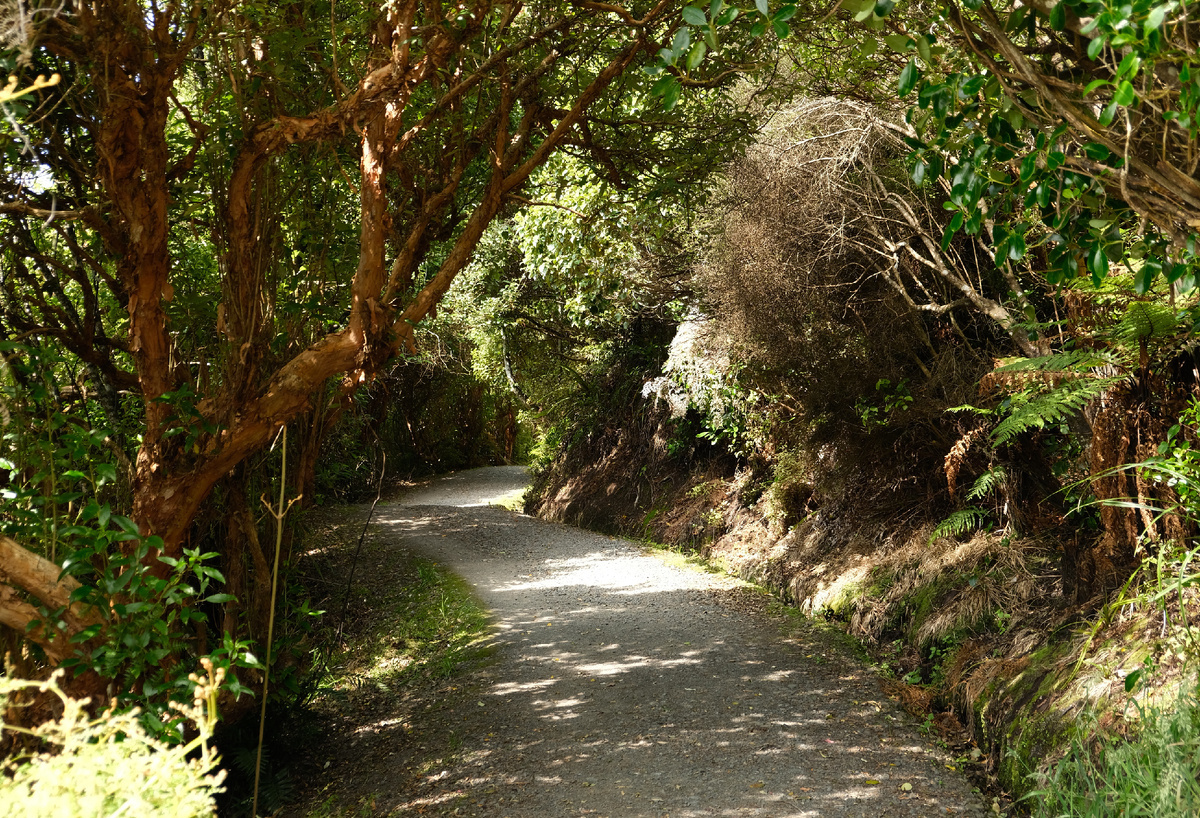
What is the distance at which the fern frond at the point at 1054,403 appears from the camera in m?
4.70

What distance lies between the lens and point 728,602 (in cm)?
830

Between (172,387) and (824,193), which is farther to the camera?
(824,193)

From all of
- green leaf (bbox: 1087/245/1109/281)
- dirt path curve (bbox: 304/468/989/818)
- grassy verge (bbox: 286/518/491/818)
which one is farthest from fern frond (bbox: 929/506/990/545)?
grassy verge (bbox: 286/518/491/818)

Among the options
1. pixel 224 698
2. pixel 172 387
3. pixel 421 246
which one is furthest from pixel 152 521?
pixel 421 246

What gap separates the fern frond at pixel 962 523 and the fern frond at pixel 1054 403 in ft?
4.22

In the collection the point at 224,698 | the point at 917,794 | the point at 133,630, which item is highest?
the point at 133,630

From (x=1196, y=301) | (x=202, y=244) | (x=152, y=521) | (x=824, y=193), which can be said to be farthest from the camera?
(x=824, y=193)

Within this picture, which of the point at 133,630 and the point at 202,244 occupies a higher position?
the point at 202,244

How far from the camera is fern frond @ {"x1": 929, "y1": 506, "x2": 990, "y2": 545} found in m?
6.24

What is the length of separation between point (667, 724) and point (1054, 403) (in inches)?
123

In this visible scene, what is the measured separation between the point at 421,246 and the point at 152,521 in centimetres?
238

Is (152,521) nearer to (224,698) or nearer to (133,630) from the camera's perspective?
(133,630)

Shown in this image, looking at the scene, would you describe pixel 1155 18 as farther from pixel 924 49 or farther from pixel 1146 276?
pixel 1146 276

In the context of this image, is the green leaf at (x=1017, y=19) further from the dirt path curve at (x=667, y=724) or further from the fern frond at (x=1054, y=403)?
the dirt path curve at (x=667, y=724)
